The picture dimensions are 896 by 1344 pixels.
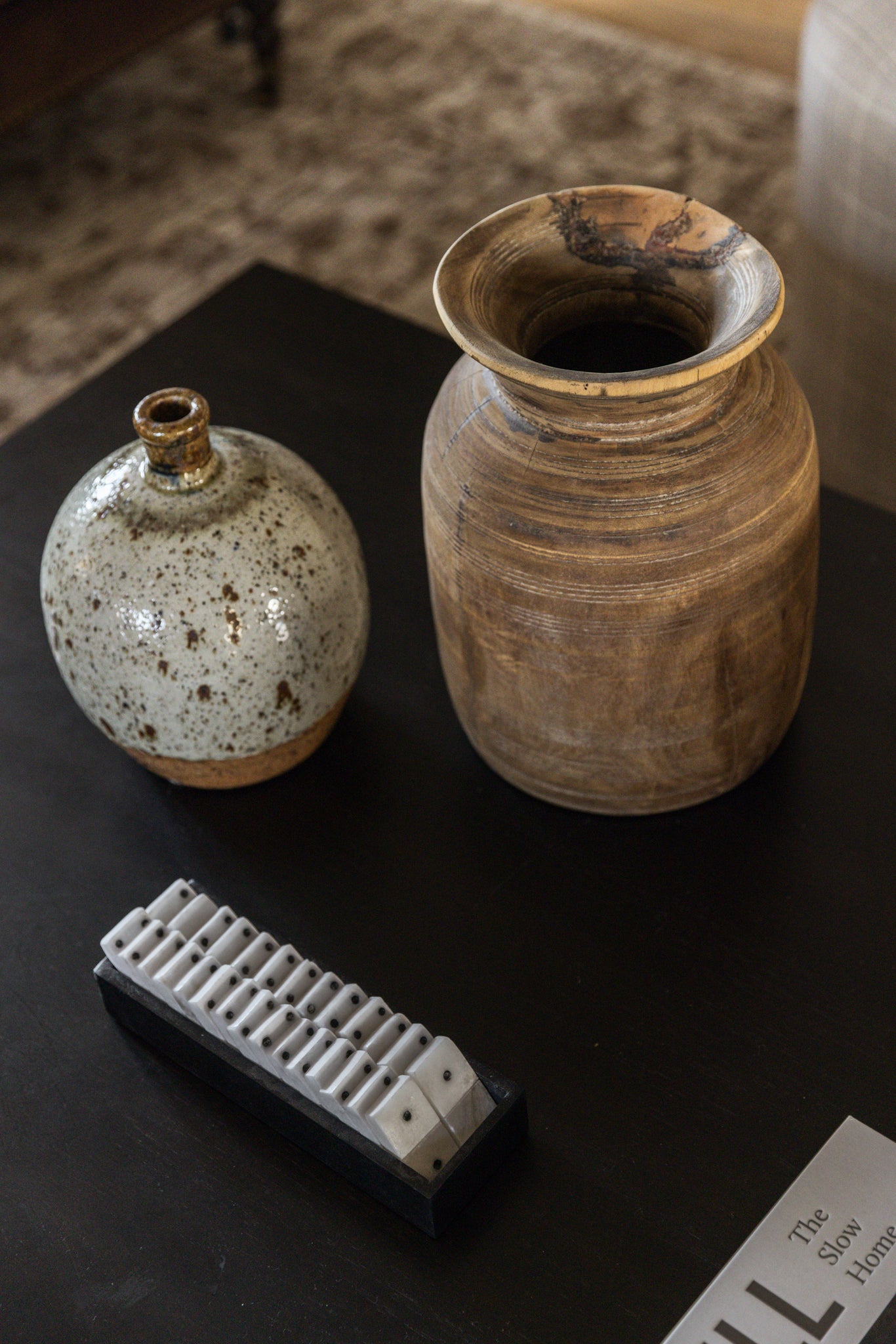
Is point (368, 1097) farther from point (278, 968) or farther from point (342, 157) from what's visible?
point (342, 157)

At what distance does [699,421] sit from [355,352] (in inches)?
19.5

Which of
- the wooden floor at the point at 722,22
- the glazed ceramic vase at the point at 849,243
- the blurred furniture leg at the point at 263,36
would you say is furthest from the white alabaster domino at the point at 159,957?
the wooden floor at the point at 722,22

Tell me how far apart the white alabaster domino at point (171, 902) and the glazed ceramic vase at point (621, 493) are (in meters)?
0.18

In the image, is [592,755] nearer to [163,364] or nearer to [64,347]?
[163,364]

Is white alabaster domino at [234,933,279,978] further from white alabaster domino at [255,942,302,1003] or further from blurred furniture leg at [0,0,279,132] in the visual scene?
blurred furniture leg at [0,0,279,132]

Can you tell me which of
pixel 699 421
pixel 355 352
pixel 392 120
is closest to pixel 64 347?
pixel 392 120

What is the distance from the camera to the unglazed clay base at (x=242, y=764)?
78cm

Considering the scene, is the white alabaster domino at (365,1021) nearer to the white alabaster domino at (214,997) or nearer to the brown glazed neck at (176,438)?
the white alabaster domino at (214,997)

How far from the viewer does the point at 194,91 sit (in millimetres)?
2232

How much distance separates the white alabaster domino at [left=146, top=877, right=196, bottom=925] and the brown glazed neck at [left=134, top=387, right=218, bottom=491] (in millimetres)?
200

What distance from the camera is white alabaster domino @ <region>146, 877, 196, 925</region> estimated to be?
711 millimetres

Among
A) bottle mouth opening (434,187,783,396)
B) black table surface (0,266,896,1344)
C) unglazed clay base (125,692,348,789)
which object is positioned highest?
bottle mouth opening (434,187,783,396)

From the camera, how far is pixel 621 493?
25.2 inches

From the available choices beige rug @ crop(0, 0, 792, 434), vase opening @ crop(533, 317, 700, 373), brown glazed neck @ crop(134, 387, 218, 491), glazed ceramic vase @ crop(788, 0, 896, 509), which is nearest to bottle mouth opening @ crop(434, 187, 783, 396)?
vase opening @ crop(533, 317, 700, 373)
